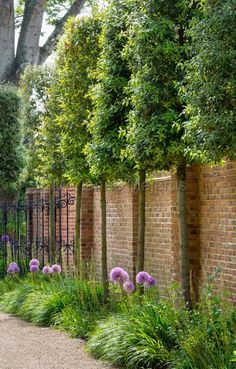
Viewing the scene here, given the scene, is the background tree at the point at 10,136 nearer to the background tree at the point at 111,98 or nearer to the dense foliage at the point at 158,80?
the background tree at the point at 111,98

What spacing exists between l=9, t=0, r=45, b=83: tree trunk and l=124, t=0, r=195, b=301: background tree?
42.5 feet

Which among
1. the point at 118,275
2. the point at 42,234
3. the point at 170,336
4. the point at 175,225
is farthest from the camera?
the point at 42,234

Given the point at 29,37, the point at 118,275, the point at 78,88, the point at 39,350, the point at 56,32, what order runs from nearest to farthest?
1. the point at 39,350
2. the point at 118,275
3. the point at 78,88
4. the point at 29,37
5. the point at 56,32

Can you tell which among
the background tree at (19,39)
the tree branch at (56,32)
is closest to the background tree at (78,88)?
the background tree at (19,39)

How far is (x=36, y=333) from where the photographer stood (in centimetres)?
1051

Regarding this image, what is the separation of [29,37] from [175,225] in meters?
12.6

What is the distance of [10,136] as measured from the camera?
17.0 metres

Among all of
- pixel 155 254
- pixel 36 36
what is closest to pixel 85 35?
pixel 155 254

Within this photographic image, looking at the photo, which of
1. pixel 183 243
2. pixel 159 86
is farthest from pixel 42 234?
pixel 159 86

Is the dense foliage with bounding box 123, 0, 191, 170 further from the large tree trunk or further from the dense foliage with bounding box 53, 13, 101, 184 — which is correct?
the large tree trunk

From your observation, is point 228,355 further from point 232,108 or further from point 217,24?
point 217,24

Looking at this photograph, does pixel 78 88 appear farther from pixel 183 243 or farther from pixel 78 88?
pixel 183 243

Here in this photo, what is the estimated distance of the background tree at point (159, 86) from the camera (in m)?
8.23

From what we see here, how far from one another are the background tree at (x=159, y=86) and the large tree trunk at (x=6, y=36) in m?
13.0
